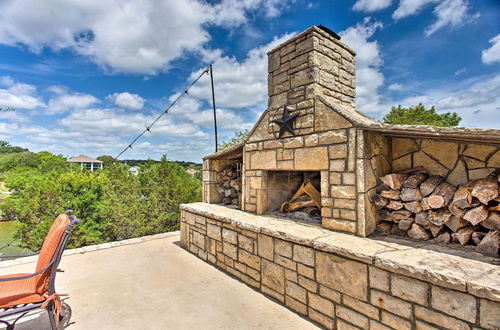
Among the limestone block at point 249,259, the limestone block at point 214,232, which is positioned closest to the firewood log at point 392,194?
the limestone block at point 249,259

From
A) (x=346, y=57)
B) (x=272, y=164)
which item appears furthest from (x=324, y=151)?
(x=346, y=57)

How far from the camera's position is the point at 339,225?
9.84 feet

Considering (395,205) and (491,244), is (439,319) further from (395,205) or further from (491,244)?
(395,205)

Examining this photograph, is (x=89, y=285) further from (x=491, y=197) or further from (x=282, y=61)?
(x=491, y=197)

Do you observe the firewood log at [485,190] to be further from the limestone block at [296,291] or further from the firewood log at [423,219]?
the limestone block at [296,291]

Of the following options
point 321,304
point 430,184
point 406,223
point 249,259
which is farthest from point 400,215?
point 249,259

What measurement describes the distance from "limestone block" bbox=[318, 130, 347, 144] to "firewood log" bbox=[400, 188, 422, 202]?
0.91 m

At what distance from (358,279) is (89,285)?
3.65 m

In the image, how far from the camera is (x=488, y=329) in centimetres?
159

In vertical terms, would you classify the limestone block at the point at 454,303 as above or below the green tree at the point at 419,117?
below

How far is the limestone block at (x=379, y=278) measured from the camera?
80.9 inches

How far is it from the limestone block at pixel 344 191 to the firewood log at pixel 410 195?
55cm

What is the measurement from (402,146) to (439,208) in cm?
91

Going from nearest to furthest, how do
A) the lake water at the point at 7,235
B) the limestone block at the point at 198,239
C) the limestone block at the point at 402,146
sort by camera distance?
1. the limestone block at the point at 402,146
2. the limestone block at the point at 198,239
3. the lake water at the point at 7,235
